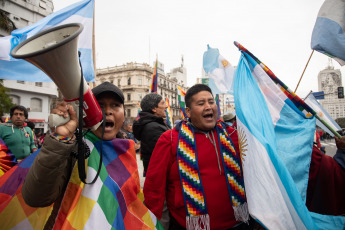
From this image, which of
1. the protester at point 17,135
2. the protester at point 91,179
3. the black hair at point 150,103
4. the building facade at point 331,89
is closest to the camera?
the protester at point 91,179

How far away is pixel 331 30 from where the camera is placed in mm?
2404

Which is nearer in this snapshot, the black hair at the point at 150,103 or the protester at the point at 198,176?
the protester at the point at 198,176

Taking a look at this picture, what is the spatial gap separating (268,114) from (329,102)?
94.5 m

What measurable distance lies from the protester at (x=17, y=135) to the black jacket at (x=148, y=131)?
9.82 ft

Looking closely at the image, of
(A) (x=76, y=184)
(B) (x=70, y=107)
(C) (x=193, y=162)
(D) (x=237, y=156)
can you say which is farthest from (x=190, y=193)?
(B) (x=70, y=107)

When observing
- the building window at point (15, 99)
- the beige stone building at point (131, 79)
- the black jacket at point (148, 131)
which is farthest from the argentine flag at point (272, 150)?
the beige stone building at point (131, 79)

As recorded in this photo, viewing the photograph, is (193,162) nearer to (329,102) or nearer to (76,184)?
(76,184)

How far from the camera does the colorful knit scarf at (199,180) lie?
1718mm

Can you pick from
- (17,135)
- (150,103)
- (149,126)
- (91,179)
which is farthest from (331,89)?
(91,179)

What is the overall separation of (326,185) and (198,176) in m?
1.41

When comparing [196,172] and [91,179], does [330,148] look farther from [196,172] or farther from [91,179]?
[91,179]

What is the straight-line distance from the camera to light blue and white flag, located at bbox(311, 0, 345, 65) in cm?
235

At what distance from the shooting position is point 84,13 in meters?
4.14

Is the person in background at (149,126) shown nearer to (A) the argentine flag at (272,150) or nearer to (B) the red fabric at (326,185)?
(A) the argentine flag at (272,150)
